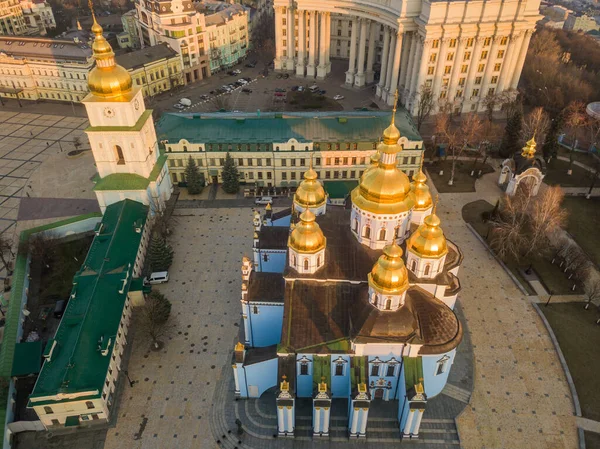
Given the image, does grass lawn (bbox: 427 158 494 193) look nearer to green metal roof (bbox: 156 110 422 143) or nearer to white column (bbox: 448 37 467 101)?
→ green metal roof (bbox: 156 110 422 143)

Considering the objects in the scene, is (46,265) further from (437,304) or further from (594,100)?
(594,100)

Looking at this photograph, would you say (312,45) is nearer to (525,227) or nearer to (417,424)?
(525,227)

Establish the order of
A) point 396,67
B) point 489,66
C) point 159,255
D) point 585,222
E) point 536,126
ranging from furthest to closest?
point 396,67 → point 489,66 → point 536,126 → point 585,222 → point 159,255

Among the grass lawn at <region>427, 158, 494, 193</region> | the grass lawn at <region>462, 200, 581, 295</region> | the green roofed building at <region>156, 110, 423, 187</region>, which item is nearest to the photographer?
the grass lawn at <region>462, 200, 581, 295</region>

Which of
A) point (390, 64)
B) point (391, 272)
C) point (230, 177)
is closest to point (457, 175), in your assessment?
point (390, 64)

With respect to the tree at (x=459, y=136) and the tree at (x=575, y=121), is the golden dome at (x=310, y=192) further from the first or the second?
the tree at (x=575, y=121)

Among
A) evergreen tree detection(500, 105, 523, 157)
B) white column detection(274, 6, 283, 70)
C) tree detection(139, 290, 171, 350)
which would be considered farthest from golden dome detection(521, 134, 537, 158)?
white column detection(274, 6, 283, 70)
